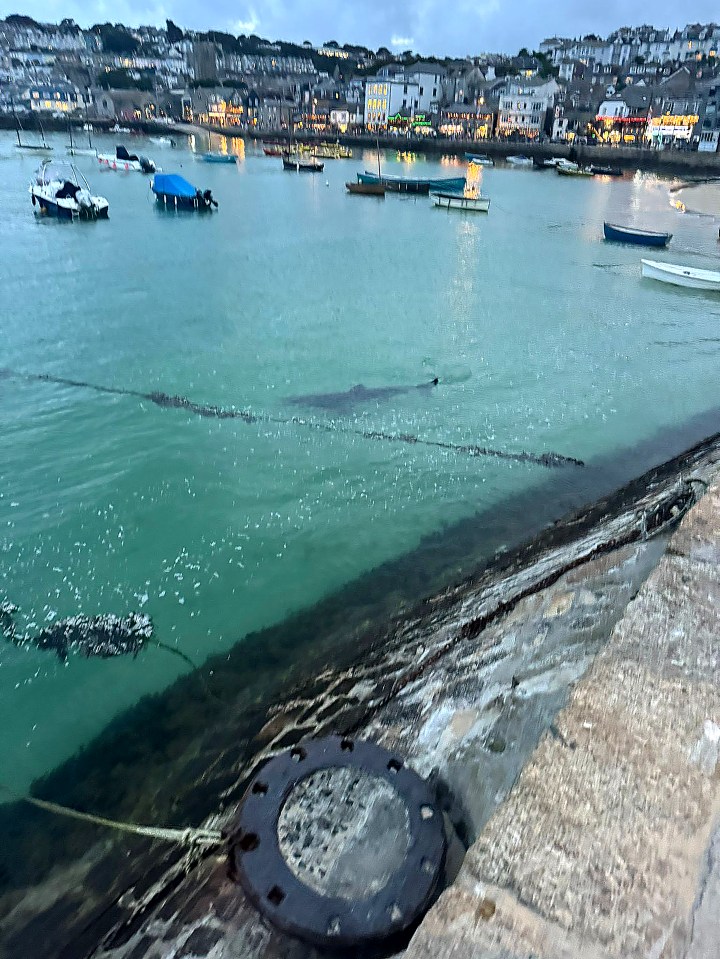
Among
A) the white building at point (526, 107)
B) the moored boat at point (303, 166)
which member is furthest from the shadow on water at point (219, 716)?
the white building at point (526, 107)

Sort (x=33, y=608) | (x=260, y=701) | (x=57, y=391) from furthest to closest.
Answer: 1. (x=57, y=391)
2. (x=33, y=608)
3. (x=260, y=701)

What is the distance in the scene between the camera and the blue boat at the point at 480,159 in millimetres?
95062

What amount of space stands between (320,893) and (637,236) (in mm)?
36220

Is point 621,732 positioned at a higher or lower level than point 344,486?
higher

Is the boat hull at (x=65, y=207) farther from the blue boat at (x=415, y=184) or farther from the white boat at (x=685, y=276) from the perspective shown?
the blue boat at (x=415, y=184)

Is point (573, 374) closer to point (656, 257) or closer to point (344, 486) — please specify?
point (344, 486)

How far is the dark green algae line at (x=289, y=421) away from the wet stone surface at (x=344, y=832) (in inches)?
287

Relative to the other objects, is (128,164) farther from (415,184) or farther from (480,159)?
(480,159)

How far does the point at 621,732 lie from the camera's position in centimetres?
297

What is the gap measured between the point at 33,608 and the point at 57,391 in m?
6.91

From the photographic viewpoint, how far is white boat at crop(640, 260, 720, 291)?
21922 mm

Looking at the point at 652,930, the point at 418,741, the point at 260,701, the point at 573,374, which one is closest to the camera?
the point at 652,930

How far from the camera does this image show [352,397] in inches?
476

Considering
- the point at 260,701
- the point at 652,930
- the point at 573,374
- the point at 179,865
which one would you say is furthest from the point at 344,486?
the point at 573,374
